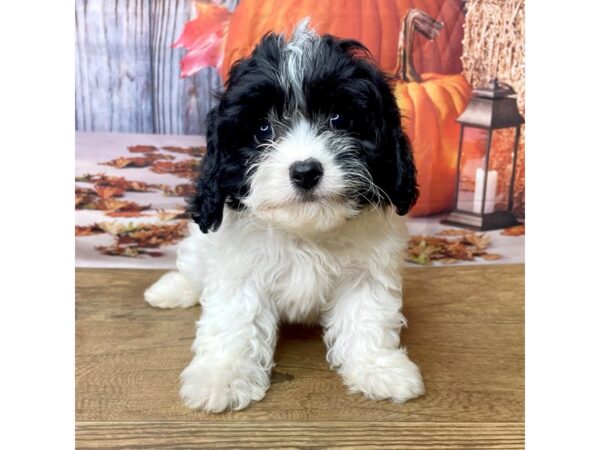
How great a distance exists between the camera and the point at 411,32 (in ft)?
10.6

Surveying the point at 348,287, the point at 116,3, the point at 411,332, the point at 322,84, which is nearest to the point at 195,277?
the point at 348,287

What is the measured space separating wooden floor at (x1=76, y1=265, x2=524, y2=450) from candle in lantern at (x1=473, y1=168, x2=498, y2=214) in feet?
2.14

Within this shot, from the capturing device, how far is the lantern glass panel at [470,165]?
11.4 feet

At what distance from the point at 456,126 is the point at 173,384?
2.21m

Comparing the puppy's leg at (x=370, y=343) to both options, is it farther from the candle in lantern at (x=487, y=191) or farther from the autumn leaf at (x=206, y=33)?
the autumn leaf at (x=206, y=33)

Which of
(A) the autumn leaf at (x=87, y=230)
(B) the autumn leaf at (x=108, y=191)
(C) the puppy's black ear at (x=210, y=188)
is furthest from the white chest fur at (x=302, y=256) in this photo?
(A) the autumn leaf at (x=87, y=230)

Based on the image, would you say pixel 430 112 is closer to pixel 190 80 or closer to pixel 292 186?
pixel 190 80

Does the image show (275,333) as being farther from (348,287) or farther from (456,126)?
(456,126)

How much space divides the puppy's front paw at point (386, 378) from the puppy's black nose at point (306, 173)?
818 mm

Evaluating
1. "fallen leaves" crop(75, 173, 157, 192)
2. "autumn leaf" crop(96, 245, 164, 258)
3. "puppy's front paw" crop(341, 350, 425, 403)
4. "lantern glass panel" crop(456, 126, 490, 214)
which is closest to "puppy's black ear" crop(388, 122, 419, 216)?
"puppy's front paw" crop(341, 350, 425, 403)

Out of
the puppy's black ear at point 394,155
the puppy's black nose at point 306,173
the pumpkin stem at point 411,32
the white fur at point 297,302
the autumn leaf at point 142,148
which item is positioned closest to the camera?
the puppy's black nose at point 306,173

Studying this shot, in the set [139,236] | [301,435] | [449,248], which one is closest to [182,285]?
[139,236]

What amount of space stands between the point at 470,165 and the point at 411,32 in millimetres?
871

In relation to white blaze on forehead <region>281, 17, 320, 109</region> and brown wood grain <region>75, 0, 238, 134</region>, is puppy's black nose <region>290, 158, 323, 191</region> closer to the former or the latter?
white blaze on forehead <region>281, 17, 320, 109</region>
